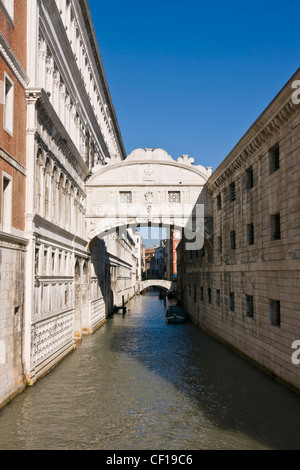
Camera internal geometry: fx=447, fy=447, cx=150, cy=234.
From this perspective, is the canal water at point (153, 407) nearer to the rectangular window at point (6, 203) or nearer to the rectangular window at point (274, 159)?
the rectangular window at point (6, 203)

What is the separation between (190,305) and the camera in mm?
35000

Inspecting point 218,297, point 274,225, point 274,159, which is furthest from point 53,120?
point 218,297

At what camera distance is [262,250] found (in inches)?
627

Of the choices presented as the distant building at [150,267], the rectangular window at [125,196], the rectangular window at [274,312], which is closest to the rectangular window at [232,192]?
the rectangular window at [125,196]

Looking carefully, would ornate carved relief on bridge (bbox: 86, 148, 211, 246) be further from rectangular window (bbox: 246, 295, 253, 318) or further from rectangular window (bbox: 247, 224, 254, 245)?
rectangular window (bbox: 246, 295, 253, 318)

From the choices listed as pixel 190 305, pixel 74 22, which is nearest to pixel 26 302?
pixel 74 22

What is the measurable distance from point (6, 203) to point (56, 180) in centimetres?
596

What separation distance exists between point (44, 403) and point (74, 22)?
1838 cm

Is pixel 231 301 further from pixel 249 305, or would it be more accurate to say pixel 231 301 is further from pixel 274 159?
pixel 274 159

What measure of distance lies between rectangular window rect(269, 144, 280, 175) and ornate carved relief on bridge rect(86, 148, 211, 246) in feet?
30.1

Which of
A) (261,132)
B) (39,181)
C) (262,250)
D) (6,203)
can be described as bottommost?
(262,250)

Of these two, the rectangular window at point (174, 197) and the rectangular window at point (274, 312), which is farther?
the rectangular window at point (174, 197)

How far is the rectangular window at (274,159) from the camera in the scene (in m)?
15.0

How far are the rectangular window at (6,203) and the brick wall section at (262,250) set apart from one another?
8.01 meters
